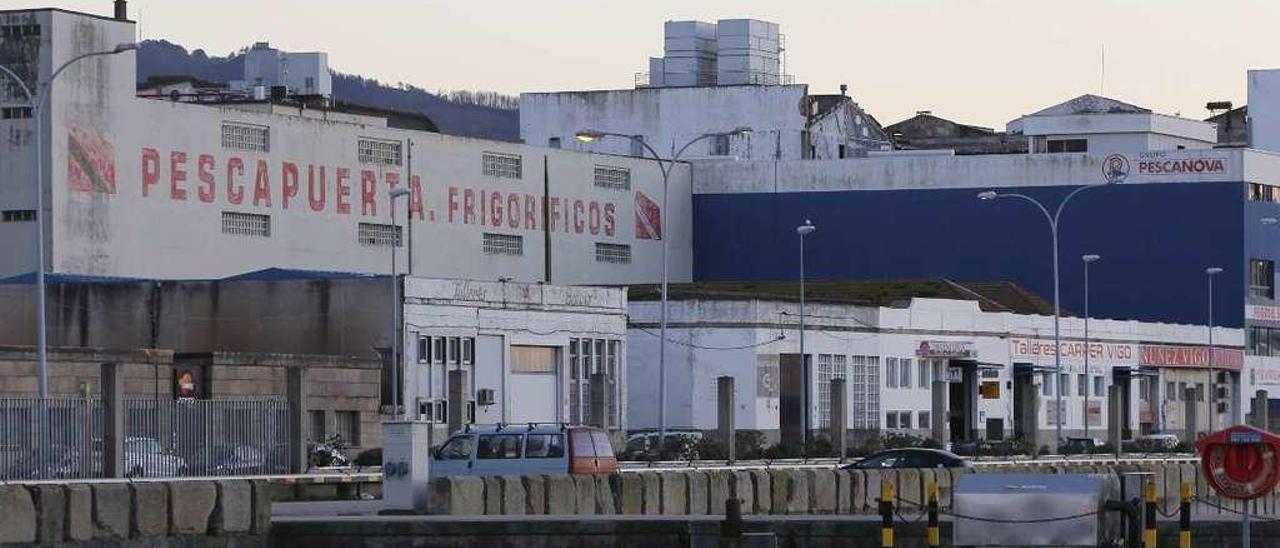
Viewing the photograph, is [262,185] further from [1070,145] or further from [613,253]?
[1070,145]

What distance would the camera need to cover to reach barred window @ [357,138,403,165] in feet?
344

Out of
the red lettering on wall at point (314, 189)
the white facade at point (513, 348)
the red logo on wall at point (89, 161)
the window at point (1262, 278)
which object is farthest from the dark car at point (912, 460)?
the window at point (1262, 278)

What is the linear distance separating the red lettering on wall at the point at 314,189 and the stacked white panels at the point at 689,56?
37681 mm

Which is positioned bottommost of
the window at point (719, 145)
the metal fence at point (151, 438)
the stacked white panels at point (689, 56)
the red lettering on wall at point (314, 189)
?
the metal fence at point (151, 438)

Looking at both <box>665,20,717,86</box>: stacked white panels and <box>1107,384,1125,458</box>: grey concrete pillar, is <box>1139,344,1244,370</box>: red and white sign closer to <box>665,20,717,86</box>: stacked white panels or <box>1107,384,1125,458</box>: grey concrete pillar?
<box>1107,384,1125,458</box>: grey concrete pillar

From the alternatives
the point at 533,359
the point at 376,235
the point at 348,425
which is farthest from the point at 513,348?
→ the point at 376,235

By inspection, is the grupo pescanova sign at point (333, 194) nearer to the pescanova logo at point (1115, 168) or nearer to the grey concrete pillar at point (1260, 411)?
the pescanova logo at point (1115, 168)

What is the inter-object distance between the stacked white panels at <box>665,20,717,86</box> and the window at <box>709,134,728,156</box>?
4.85 m

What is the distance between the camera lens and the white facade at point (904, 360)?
90.6m

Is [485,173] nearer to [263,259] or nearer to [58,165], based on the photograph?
[263,259]

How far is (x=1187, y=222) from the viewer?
121 metres

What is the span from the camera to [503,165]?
4414 inches

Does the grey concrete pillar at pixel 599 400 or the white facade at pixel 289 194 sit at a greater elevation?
the white facade at pixel 289 194

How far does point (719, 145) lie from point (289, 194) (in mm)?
36556
